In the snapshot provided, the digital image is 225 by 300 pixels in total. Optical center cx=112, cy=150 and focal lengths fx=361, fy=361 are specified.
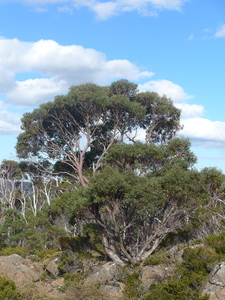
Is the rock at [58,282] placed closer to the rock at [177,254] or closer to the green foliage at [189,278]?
→ the green foliage at [189,278]

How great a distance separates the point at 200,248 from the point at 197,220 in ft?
24.3

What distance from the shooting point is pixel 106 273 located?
20.9 metres

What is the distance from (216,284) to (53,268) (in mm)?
11792

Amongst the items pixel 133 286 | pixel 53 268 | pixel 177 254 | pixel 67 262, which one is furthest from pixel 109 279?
pixel 53 268

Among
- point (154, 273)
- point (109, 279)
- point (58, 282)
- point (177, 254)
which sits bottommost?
point (58, 282)

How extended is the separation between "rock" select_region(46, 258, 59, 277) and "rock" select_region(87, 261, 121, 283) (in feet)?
10.1

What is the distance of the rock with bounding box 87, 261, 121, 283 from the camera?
2066cm

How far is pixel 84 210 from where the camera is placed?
21.7 m

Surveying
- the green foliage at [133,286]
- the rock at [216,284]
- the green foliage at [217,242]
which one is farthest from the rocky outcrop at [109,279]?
the green foliage at [217,242]

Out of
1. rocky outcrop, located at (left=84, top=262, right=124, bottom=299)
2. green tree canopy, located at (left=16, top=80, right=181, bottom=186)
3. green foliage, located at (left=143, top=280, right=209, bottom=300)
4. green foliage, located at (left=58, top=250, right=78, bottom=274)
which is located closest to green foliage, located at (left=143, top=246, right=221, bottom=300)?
green foliage, located at (left=143, top=280, right=209, bottom=300)

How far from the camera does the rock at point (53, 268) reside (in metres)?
23.7

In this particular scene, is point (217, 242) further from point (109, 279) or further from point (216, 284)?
point (109, 279)

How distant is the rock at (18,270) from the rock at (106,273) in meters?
4.07

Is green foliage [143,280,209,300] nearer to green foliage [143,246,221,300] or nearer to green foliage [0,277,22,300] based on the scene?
green foliage [143,246,221,300]
